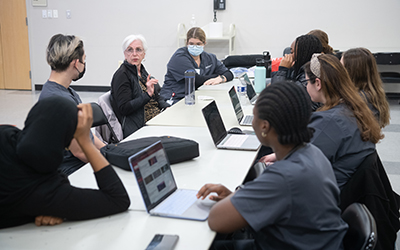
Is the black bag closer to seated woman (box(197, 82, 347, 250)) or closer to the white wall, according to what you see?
seated woman (box(197, 82, 347, 250))

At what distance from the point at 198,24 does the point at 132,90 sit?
149 inches

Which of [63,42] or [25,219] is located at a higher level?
[63,42]

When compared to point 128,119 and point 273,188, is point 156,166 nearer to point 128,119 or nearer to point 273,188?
point 273,188

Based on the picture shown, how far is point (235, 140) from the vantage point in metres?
2.23

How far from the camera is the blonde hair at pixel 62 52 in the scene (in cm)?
212

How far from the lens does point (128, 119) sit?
3.12 meters

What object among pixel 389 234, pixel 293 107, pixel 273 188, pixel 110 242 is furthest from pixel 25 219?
pixel 389 234

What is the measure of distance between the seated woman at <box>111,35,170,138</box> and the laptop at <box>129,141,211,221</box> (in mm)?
1655

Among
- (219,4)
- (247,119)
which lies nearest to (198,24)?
(219,4)

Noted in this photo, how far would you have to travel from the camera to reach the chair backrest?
1225 mm

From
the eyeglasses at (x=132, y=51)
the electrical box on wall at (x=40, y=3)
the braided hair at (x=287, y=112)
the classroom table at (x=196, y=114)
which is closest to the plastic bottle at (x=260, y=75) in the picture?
the classroom table at (x=196, y=114)

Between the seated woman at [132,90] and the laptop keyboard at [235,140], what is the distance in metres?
1.06

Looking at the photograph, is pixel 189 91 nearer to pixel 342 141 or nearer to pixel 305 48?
pixel 305 48

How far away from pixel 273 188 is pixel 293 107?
0.88ft
